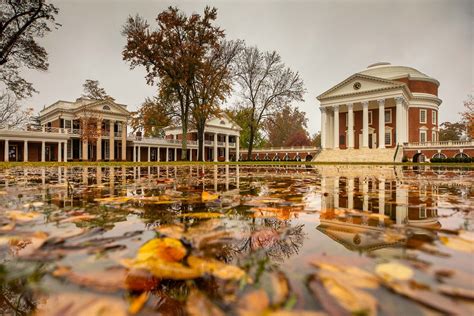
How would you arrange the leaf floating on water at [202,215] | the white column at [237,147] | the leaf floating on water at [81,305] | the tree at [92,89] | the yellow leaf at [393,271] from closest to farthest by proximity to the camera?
the leaf floating on water at [81,305] → the yellow leaf at [393,271] → the leaf floating on water at [202,215] → the tree at [92,89] → the white column at [237,147]

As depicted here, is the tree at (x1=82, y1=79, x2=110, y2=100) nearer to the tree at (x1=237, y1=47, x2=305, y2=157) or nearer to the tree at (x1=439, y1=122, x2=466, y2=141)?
the tree at (x1=237, y1=47, x2=305, y2=157)

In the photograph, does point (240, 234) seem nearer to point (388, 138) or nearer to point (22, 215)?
point (22, 215)

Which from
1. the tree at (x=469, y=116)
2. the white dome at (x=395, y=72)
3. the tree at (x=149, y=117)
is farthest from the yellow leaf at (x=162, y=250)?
the white dome at (x=395, y=72)

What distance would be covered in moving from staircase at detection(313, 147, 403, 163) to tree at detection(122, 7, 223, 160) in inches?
845

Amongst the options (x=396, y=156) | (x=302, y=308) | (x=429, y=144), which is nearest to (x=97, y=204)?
(x=302, y=308)

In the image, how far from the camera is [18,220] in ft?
5.13

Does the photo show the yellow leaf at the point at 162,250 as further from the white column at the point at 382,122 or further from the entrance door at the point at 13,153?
the entrance door at the point at 13,153

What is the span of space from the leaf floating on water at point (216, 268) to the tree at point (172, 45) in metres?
20.8

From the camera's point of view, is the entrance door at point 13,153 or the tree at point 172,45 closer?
the tree at point 172,45

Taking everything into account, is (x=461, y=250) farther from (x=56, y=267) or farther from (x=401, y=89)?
(x=401, y=89)

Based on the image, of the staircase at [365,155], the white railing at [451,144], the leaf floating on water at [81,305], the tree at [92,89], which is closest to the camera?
the leaf floating on water at [81,305]

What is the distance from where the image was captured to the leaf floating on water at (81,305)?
61 centimetres

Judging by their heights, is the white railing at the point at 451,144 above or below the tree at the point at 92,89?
below

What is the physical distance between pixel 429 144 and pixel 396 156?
548cm
